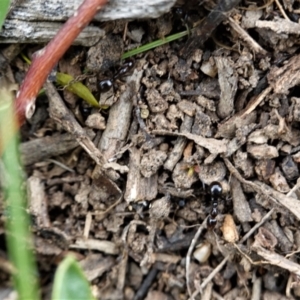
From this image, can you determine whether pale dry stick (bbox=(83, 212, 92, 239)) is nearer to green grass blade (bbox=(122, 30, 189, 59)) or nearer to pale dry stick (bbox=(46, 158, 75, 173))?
pale dry stick (bbox=(46, 158, 75, 173))

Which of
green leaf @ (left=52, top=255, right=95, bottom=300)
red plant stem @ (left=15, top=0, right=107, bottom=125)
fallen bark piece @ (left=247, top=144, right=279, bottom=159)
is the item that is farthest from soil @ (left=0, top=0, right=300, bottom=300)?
green leaf @ (left=52, top=255, right=95, bottom=300)

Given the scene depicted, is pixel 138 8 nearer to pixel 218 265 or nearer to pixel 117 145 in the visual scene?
pixel 117 145

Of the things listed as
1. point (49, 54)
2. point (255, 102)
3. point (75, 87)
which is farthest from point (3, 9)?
point (255, 102)

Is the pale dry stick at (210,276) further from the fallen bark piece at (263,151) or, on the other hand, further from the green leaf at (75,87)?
the green leaf at (75,87)

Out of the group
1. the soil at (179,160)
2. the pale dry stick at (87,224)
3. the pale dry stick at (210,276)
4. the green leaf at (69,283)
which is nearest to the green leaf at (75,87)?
the soil at (179,160)

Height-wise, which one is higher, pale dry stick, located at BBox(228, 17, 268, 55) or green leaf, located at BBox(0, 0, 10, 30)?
green leaf, located at BBox(0, 0, 10, 30)
